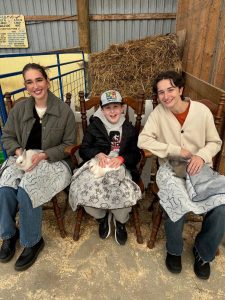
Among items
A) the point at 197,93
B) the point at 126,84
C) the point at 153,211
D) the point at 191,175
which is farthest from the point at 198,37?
the point at 153,211

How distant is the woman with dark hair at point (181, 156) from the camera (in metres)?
1.34

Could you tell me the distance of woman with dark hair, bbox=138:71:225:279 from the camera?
1337 mm

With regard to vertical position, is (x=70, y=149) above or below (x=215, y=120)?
below

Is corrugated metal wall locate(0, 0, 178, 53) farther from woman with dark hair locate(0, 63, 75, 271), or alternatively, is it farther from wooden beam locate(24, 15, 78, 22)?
woman with dark hair locate(0, 63, 75, 271)

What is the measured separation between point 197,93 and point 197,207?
134 centimetres

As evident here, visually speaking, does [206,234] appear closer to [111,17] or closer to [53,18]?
[111,17]

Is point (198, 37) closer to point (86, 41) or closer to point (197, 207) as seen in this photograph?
point (197, 207)

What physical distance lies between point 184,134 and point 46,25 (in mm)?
5040

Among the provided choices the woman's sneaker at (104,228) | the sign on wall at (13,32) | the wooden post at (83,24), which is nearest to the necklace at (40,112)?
the woman's sneaker at (104,228)

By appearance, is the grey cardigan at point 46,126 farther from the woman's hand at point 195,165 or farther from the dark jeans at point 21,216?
the woman's hand at point 195,165

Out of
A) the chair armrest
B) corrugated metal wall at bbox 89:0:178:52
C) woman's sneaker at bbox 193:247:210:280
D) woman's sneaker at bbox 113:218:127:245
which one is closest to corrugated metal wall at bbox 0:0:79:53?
corrugated metal wall at bbox 89:0:178:52

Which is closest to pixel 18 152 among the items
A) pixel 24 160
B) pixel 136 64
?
pixel 24 160

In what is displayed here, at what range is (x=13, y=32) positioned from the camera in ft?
17.5

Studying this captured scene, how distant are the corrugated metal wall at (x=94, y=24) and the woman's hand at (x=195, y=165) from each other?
462 centimetres
